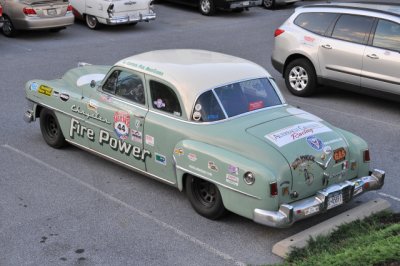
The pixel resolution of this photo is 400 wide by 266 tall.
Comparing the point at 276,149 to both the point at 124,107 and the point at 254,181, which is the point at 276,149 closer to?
the point at 254,181

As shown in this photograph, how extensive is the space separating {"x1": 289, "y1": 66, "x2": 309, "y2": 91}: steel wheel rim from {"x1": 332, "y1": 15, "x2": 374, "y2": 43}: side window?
97cm

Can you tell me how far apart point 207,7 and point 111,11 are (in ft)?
14.8

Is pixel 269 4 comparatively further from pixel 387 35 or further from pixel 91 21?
pixel 387 35

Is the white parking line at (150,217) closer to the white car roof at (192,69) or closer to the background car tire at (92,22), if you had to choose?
the white car roof at (192,69)

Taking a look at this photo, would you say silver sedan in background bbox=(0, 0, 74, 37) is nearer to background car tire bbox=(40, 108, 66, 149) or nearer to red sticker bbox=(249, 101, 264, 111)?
background car tire bbox=(40, 108, 66, 149)

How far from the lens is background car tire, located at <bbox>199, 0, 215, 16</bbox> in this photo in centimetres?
2062

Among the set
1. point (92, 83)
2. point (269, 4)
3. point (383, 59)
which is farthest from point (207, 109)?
point (269, 4)

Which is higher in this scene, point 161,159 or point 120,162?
point 161,159

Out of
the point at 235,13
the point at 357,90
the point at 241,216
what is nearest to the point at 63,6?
the point at 235,13

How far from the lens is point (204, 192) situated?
23.2 ft

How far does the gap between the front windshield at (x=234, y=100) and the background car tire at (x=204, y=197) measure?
2.36ft

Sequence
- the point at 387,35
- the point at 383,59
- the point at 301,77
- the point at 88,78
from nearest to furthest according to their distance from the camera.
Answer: the point at 88,78, the point at 383,59, the point at 387,35, the point at 301,77

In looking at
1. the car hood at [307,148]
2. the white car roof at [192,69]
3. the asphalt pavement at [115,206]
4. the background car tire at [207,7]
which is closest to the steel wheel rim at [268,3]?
the background car tire at [207,7]

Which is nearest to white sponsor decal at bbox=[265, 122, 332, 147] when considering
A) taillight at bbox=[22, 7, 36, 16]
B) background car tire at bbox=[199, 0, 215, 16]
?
taillight at bbox=[22, 7, 36, 16]
